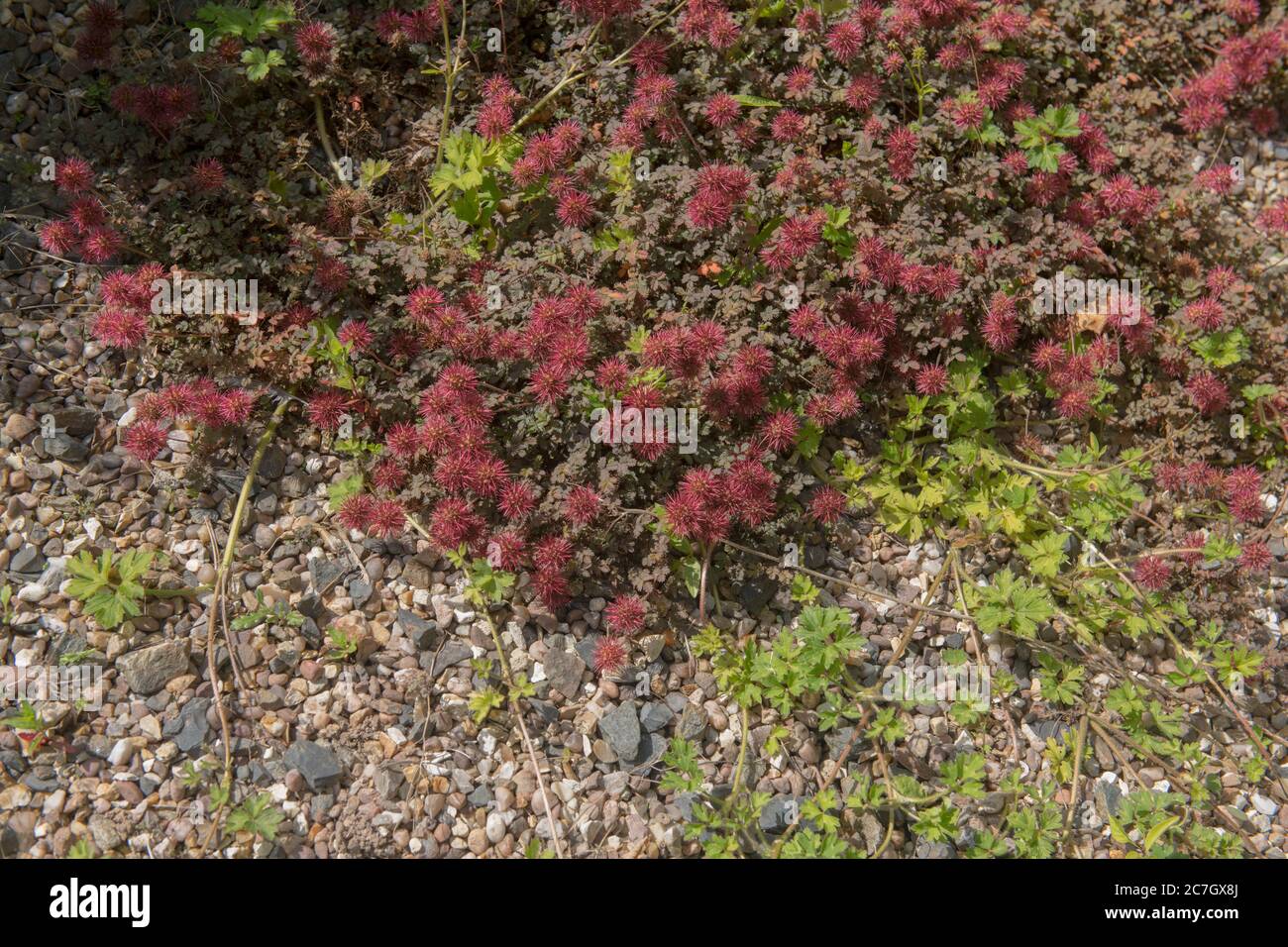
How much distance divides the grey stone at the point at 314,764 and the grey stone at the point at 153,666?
524 mm

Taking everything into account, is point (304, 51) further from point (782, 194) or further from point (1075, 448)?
point (1075, 448)

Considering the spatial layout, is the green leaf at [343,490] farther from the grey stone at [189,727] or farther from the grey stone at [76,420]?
the grey stone at [76,420]

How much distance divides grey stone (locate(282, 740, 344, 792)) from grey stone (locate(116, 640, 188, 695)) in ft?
1.72

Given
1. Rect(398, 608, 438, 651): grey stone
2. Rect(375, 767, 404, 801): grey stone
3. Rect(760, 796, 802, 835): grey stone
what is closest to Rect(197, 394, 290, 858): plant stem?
Rect(375, 767, 404, 801): grey stone

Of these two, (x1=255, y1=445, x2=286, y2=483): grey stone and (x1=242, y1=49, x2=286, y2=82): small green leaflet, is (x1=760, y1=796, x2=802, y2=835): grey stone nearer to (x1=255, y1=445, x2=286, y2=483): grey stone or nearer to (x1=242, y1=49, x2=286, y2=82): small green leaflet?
(x1=255, y1=445, x2=286, y2=483): grey stone

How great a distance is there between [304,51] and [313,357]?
1448 mm

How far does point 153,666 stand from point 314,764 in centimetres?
70

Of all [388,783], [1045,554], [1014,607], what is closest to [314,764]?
[388,783]

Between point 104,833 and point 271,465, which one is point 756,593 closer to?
point 271,465

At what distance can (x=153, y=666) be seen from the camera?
A: 3547 millimetres

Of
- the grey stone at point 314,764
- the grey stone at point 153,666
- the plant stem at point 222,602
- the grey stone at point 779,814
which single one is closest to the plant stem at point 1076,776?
the grey stone at point 779,814

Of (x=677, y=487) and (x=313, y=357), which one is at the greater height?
(x=313, y=357)

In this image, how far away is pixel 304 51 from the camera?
4.28 m

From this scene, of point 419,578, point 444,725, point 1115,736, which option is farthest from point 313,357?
point 1115,736
